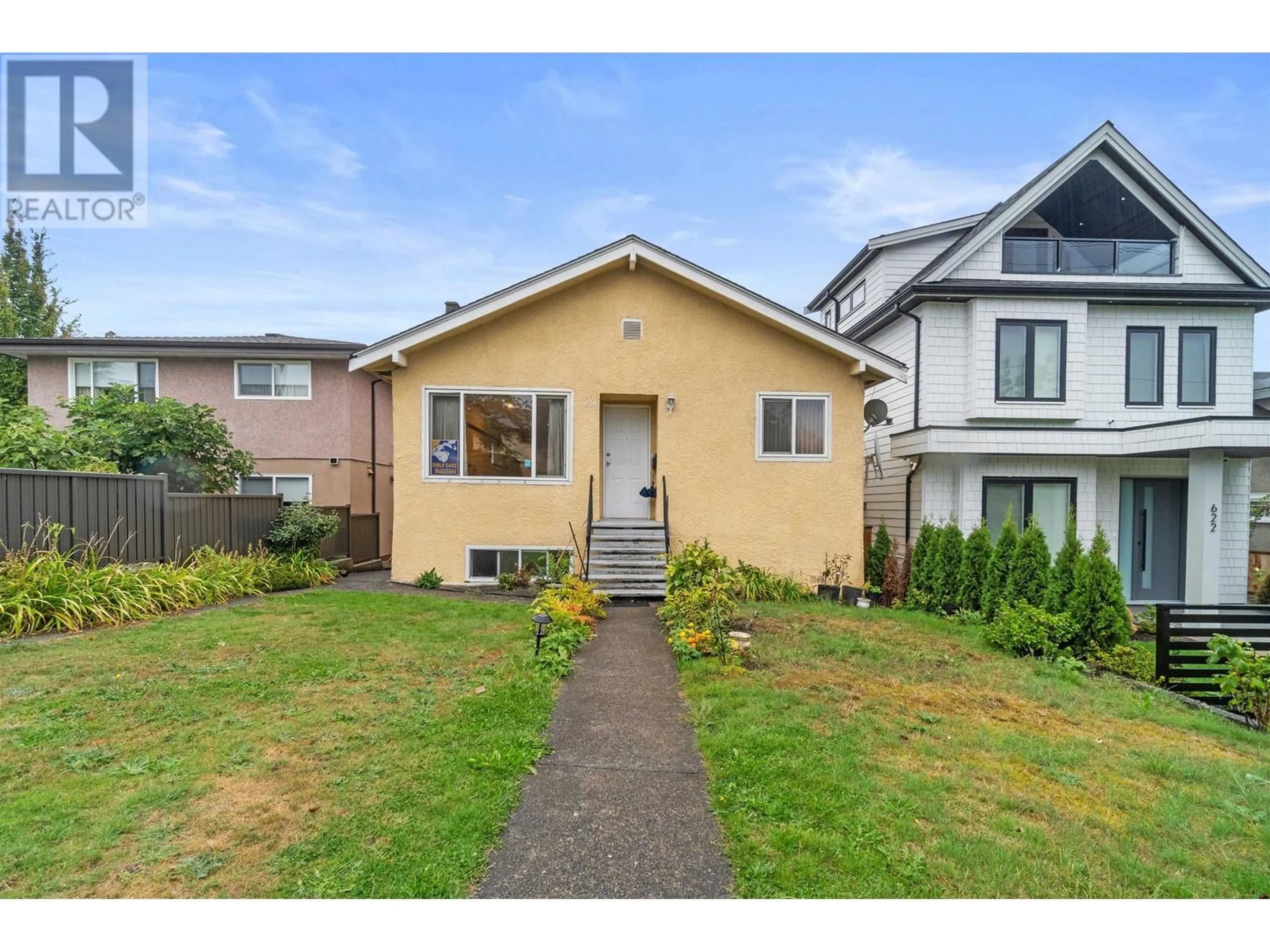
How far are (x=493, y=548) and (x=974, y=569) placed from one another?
7987 mm

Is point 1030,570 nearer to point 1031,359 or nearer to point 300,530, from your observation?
point 1031,359

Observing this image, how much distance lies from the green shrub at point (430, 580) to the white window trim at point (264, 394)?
7.54m

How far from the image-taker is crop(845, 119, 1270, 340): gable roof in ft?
38.8

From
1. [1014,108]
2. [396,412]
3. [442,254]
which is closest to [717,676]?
[396,412]

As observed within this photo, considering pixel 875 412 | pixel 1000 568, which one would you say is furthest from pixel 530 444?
pixel 1000 568

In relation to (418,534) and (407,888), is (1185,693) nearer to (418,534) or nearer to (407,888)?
(407,888)

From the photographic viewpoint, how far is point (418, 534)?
10750mm

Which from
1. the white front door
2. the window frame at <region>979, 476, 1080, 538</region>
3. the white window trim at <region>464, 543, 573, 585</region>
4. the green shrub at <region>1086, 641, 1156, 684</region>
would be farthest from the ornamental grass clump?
the window frame at <region>979, 476, 1080, 538</region>

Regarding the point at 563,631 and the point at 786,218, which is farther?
the point at 786,218

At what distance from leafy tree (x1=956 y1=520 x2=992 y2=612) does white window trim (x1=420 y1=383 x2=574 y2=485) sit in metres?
6.63

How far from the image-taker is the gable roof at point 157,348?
587 inches

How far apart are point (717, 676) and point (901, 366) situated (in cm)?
734

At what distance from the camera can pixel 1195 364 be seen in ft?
40.0

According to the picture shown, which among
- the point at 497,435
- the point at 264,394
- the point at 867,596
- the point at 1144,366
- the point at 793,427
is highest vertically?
the point at 1144,366
